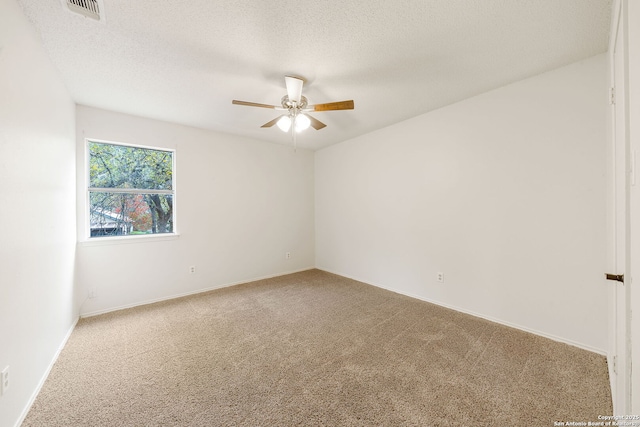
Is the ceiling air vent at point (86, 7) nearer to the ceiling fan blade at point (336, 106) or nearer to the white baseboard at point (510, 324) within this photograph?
the ceiling fan blade at point (336, 106)

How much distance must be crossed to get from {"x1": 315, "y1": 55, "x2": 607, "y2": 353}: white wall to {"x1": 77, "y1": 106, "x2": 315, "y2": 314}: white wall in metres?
1.57

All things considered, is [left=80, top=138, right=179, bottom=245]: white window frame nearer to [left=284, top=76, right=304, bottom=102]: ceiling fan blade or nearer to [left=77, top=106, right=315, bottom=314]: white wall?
[left=77, top=106, right=315, bottom=314]: white wall

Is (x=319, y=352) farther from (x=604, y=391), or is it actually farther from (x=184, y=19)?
(x=184, y=19)

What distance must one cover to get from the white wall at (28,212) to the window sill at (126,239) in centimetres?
66

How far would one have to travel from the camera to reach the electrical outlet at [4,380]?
1.24 m

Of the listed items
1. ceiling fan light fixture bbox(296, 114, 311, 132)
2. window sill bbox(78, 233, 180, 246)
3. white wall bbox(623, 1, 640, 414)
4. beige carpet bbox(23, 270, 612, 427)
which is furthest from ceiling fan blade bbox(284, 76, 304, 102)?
window sill bbox(78, 233, 180, 246)

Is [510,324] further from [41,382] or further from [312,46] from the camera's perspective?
[41,382]

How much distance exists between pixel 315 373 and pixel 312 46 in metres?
2.46

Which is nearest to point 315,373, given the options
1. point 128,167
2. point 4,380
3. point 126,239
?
point 4,380

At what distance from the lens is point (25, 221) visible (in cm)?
151

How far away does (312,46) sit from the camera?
183 centimetres

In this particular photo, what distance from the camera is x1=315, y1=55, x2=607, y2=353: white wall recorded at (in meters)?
2.05

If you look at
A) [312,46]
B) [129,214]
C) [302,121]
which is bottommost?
[129,214]

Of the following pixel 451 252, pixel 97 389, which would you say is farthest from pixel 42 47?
pixel 451 252
